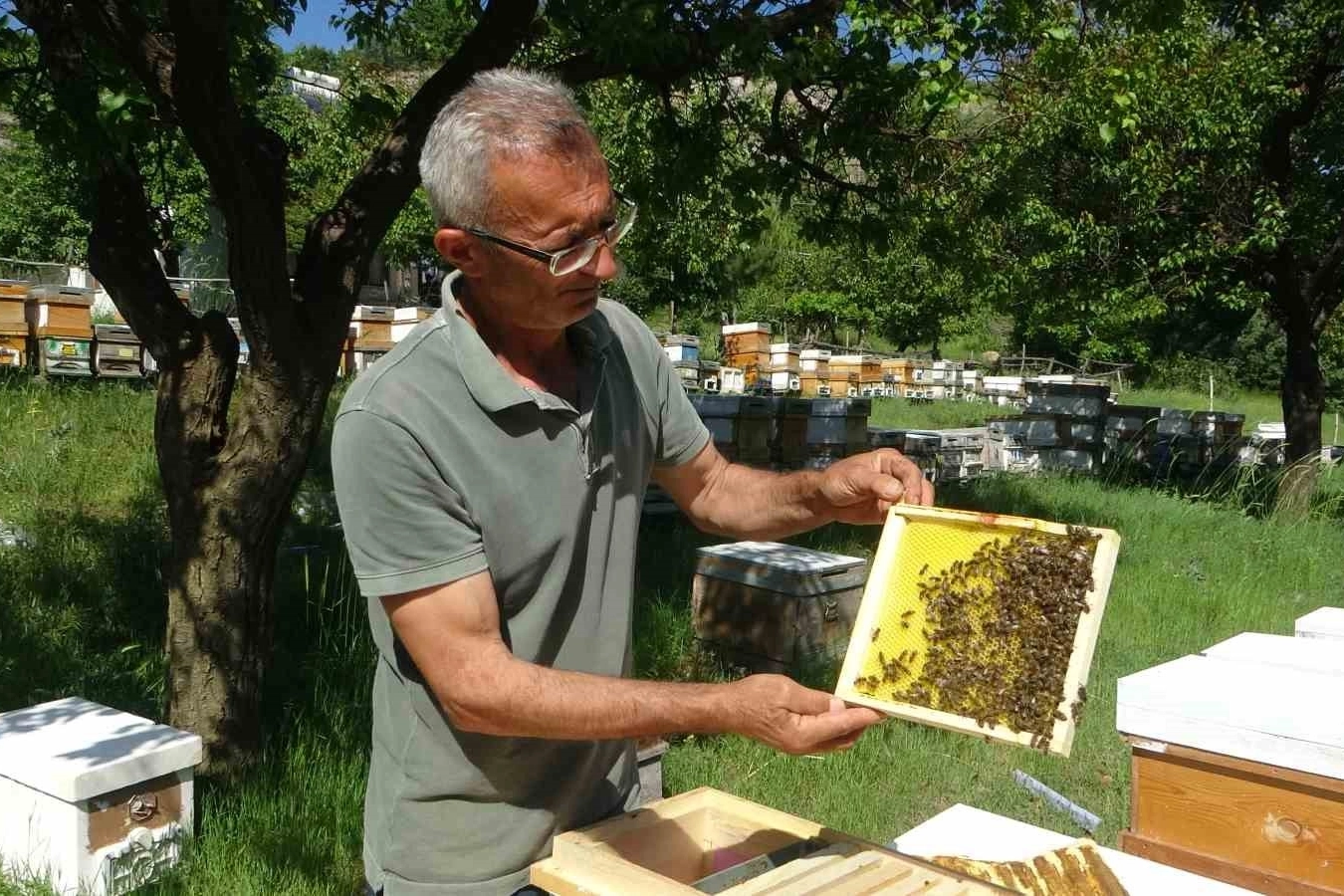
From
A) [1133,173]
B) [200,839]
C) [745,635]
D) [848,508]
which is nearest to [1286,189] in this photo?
[1133,173]

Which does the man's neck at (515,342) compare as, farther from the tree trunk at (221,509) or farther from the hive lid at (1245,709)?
the tree trunk at (221,509)

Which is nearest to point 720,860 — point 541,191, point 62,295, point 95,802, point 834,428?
point 541,191

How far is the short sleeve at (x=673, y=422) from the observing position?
2.11m

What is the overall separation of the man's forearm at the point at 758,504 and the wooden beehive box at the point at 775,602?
2937mm

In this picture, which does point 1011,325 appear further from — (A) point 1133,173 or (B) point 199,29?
(B) point 199,29

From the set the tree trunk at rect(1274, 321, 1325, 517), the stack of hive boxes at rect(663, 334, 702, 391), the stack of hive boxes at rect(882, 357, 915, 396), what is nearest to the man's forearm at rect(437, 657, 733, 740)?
the tree trunk at rect(1274, 321, 1325, 517)

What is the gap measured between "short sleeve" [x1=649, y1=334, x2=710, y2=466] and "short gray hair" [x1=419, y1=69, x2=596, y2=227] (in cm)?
48

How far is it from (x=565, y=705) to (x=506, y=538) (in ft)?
0.89

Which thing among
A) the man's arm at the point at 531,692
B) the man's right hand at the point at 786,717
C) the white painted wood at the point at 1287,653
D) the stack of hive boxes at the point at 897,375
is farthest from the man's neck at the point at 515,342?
the stack of hive boxes at the point at 897,375

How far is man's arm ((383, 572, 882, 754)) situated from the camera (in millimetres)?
1569

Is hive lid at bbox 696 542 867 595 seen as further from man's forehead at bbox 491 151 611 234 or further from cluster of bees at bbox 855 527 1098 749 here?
man's forehead at bbox 491 151 611 234

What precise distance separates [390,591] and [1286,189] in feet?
36.0

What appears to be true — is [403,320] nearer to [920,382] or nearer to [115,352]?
[115,352]

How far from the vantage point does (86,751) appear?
3018 millimetres
